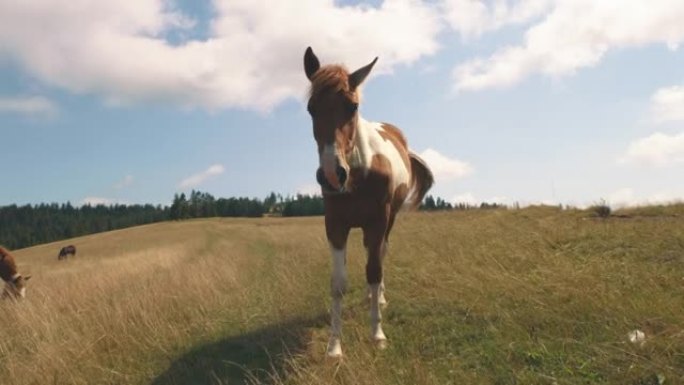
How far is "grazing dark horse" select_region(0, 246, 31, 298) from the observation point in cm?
1102

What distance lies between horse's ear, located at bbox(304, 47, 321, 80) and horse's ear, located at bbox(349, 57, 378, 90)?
0.51 m


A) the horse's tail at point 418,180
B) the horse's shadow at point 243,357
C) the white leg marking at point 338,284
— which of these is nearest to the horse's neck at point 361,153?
the white leg marking at point 338,284

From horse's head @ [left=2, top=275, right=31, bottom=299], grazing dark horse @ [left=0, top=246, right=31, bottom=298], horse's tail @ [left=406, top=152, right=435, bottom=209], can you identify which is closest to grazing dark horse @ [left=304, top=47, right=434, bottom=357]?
horse's tail @ [left=406, top=152, right=435, bottom=209]

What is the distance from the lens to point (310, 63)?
194 inches

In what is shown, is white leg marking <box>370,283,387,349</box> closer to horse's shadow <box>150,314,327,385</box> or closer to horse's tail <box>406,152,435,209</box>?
horse's shadow <box>150,314,327,385</box>

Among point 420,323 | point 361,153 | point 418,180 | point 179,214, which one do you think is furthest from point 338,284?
point 179,214

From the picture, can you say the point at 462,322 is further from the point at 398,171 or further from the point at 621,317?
the point at 398,171

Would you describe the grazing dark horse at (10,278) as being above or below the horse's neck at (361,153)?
below

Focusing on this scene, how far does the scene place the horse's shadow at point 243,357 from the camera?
15.3ft

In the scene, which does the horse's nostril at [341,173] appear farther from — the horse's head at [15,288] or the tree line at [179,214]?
the tree line at [179,214]

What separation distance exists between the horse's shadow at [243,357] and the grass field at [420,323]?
0.02 m

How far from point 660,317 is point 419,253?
5.58m

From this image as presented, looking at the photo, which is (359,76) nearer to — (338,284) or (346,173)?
(346,173)

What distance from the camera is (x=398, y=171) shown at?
6.11 meters
